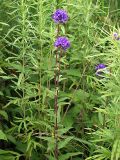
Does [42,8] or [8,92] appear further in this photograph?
[8,92]

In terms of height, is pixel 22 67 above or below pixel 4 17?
below

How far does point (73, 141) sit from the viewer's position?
3467mm

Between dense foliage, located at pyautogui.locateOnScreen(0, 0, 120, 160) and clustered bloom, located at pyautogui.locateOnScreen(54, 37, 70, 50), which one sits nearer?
clustered bloom, located at pyautogui.locateOnScreen(54, 37, 70, 50)

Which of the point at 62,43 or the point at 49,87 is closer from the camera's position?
the point at 62,43

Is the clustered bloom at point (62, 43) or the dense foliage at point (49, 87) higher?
the clustered bloom at point (62, 43)

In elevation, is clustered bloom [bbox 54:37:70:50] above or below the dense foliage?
above

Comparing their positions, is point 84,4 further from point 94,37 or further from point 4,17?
point 4,17

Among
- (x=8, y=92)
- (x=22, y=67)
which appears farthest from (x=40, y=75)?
(x=8, y=92)

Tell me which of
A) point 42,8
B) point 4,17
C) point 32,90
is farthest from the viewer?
point 4,17

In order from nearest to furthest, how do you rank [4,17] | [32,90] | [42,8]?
[42,8] < [32,90] < [4,17]

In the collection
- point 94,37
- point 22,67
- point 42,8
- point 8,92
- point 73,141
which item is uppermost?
point 42,8

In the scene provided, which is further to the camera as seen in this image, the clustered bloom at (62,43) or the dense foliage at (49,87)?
the dense foliage at (49,87)

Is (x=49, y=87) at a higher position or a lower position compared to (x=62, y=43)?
lower

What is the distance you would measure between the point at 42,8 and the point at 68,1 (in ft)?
1.42
